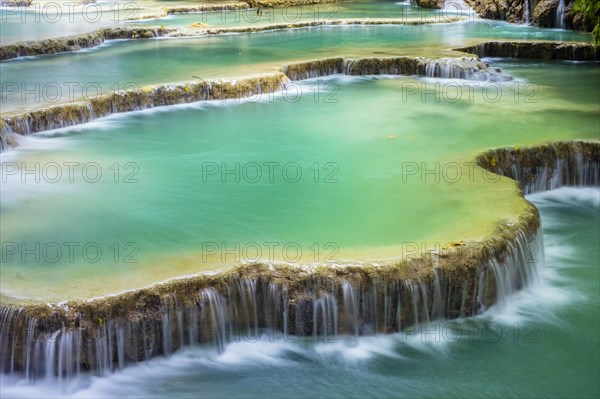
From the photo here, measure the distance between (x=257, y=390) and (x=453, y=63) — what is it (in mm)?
8806

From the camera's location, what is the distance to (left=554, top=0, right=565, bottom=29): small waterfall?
1772 centimetres

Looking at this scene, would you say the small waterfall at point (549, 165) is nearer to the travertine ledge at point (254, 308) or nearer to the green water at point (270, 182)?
the green water at point (270, 182)

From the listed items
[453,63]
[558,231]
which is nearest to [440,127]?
[558,231]

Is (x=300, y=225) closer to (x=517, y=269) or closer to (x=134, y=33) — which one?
(x=517, y=269)

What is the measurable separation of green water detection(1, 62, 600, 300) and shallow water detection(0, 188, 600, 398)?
0.64 metres

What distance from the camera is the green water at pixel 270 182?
600cm

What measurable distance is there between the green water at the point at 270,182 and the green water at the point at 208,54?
1226 millimetres

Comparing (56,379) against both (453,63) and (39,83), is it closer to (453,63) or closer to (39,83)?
(39,83)

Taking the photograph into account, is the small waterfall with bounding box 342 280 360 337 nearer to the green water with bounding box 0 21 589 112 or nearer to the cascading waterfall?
the cascading waterfall

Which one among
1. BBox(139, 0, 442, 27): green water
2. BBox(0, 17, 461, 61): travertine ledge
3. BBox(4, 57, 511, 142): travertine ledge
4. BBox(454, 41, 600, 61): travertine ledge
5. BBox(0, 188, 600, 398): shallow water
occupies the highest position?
BBox(139, 0, 442, 27): green water

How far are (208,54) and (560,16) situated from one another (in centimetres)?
860

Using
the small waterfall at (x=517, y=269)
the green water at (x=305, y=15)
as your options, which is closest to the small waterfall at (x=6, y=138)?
the small waterfall at (x=517, y=269)

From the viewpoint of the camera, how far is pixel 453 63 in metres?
12.7

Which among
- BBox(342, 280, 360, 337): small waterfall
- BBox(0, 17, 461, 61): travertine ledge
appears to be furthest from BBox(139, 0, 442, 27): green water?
BBox(342, 280, 360, 337): small waterfall
